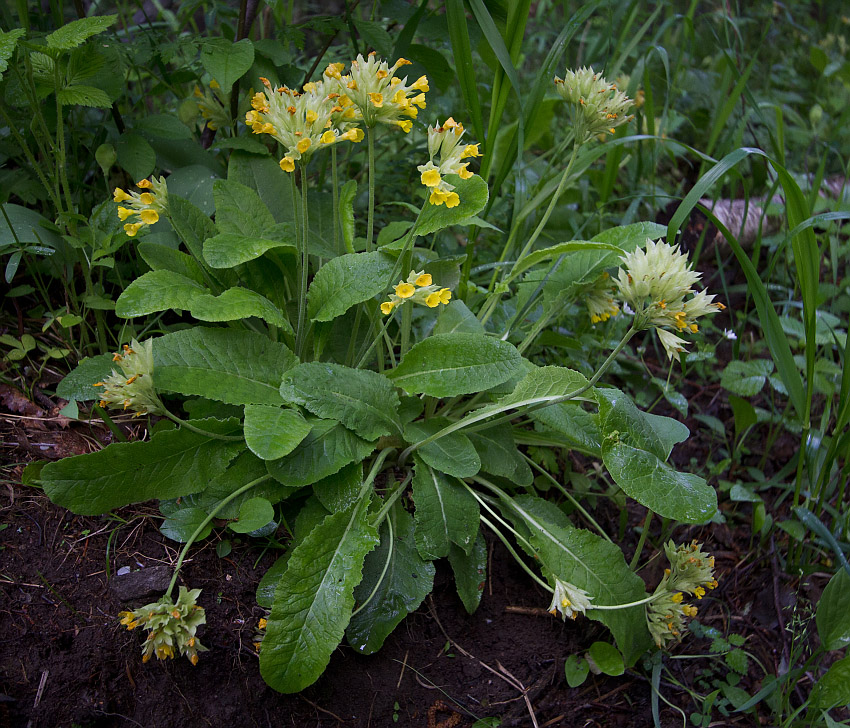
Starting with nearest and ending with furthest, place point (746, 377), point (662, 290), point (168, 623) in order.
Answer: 1. point (168, 623)
2. point (662, 290)
3. point (746, 377)

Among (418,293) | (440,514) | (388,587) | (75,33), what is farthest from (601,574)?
(75,33)

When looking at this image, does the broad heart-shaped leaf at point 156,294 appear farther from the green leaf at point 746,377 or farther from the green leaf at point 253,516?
the green leaf at point 746,377

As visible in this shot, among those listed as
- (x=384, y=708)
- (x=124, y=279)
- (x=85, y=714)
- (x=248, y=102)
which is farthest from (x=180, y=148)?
(x=384, y=708)

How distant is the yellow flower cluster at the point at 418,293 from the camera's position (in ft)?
5.45

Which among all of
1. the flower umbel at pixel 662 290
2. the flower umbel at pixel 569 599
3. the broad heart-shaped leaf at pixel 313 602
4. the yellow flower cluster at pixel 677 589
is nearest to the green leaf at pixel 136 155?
the broad heart-shaped leaf at pixel 313 602

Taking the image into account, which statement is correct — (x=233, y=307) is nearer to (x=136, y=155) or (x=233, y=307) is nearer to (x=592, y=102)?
(x=136, y=155)

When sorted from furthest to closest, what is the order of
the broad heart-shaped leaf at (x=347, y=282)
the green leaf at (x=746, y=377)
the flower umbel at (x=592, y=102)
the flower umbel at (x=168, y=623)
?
the green leaf at (x=746, y=377), the flower umbel at (x=592, y=102), the broad heart-shaped leaf at (x=347, y=282), the flower umbel at (x=168, y=623)

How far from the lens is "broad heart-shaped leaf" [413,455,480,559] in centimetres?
179

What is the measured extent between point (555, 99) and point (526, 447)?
4.65 feet

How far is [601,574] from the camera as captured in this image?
5.98 feet

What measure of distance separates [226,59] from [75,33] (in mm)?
414

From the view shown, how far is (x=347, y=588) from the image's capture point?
5.21 ft

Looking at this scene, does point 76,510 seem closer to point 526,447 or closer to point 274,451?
point 274,451

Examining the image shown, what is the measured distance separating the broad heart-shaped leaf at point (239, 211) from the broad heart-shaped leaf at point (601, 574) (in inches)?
48.6
